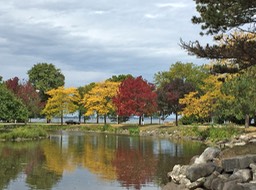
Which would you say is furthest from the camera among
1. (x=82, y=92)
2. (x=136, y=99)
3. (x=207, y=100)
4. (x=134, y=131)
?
(x=82, y=92)

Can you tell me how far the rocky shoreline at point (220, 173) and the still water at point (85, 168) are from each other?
2227 mm

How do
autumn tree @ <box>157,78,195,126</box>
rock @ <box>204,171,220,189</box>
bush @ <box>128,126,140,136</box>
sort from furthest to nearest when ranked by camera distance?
autumn tree @ <box>157,78,195,126</box> → bush @ <box>128,126,140,136</box> → rock @ <box>204,171,220,189</box>

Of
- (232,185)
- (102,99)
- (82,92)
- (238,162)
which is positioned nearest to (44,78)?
(82,92)

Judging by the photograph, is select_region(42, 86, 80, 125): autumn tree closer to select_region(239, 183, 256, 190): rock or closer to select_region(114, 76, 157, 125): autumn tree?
select_region(114, 76, 157, 125): autumn tree

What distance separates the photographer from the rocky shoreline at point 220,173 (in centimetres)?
1660

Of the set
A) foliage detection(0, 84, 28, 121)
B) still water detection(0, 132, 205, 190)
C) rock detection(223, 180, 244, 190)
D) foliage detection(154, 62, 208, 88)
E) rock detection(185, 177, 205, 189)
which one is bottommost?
still water detection(0, 132, 205, 190)

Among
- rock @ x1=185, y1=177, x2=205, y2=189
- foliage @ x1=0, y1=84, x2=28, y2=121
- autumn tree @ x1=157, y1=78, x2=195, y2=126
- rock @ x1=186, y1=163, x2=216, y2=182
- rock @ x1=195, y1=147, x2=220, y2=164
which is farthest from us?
autumn tree @ x1=157, y1=78, x2=195, y2=126

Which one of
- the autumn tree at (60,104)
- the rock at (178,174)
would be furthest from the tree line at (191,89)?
the rock at (178,174)

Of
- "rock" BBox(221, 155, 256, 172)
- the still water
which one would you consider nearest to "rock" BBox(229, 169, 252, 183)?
"rock" BBox(221, 155, 256, 172)

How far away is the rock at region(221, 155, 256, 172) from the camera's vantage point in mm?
17641

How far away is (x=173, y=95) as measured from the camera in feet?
238

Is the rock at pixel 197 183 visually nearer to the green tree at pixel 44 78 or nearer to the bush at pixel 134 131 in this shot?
the bush at pixel 134 131

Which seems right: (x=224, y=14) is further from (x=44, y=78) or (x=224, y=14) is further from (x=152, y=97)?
(x=44, y=78)

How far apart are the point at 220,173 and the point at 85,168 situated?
1239cm
